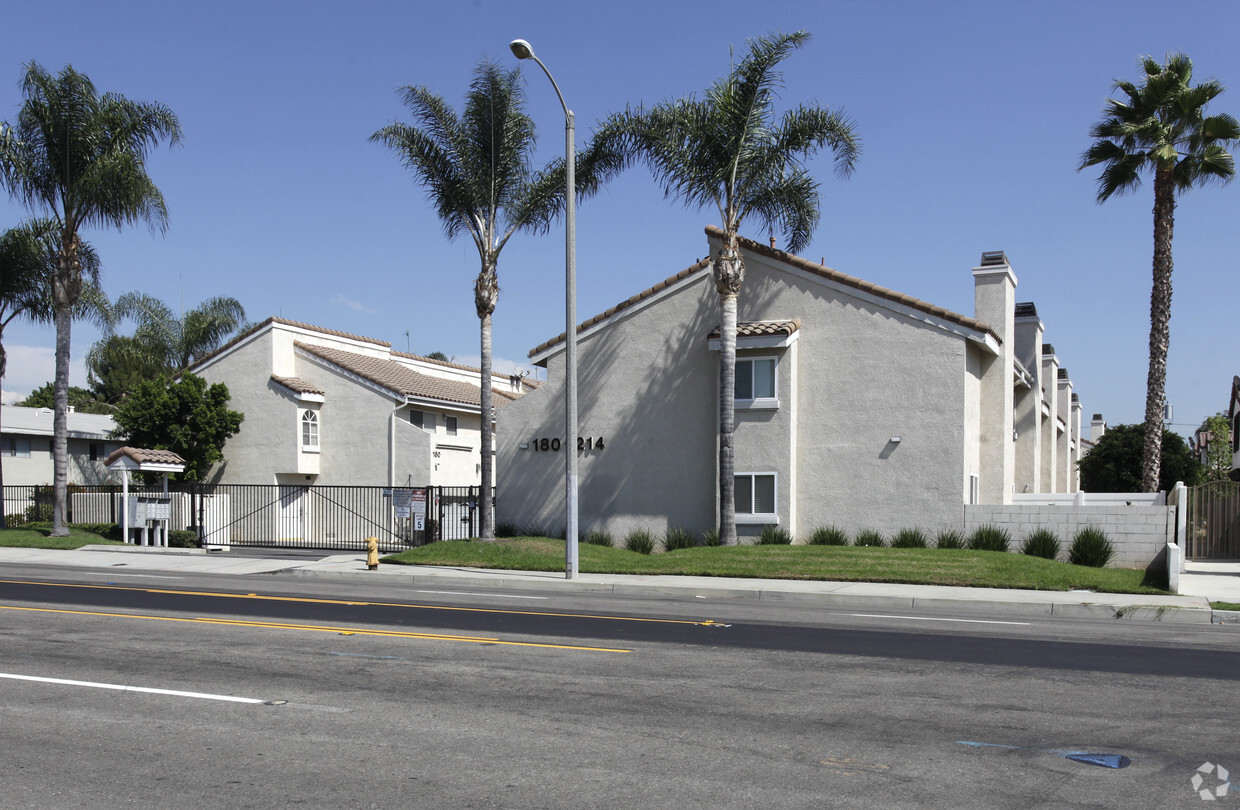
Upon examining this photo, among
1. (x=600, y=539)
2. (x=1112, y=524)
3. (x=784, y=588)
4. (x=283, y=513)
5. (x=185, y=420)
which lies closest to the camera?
(x=784, y=588)

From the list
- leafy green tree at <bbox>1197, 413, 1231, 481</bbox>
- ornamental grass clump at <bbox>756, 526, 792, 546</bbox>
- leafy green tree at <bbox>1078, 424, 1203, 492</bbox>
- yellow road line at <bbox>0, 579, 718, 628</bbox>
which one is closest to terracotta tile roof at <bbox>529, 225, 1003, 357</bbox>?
ornamental grass clump at <bbox>756, 526, 792, 546</bbox>

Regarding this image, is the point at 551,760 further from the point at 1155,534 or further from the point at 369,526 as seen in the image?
the point at 369,526

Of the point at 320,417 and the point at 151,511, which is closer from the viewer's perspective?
the point at 151,511

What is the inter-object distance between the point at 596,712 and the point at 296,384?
94.1ft

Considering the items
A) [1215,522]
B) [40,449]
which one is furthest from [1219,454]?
[40,449]

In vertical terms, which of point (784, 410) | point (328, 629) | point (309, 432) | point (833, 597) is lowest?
point (833, 597)

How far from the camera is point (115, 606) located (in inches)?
556

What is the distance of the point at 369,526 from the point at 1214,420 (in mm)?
63997

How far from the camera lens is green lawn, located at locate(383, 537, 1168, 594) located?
18094 millimetres

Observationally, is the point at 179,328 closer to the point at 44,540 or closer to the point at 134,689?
the point at 44,540

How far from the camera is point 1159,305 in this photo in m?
25.5

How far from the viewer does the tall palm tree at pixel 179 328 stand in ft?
162

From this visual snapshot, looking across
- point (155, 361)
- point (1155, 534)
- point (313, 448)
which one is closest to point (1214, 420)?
point (1155, 534)

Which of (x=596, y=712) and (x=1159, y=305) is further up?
(x=1159, y=305)
